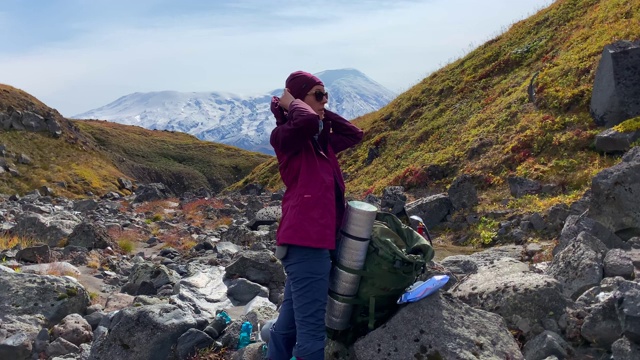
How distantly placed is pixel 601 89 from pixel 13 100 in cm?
8359

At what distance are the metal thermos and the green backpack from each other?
5 centimetres

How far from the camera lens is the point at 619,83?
18516 mm

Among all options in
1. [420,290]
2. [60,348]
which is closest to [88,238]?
[60,348]

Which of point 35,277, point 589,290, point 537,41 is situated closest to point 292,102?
point 589,290

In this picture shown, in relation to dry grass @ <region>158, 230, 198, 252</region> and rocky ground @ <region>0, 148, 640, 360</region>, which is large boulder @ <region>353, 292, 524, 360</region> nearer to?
rocky ground @ <region>0, 148, 640, 360</region>

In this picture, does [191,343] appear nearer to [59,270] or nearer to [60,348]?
[60,348]

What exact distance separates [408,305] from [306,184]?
1.55 meters

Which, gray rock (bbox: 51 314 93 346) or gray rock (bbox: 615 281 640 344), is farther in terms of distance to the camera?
gray rock (bbox: 51 314 93 346)

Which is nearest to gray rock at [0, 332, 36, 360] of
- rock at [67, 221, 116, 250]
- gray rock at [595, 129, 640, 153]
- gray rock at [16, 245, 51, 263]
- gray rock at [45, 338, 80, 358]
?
gray rock at [45, 338, 80, 358]

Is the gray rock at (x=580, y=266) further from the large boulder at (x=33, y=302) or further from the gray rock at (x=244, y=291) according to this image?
the large boulder at (x=33, y=302)

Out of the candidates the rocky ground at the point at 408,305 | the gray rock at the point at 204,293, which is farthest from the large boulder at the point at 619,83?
the gray rock at the point at 204,293

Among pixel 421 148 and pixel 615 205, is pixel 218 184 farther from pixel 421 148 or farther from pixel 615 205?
pixel 615 205

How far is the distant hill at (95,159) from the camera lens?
6069cm

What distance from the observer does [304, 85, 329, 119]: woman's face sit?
509 cm
